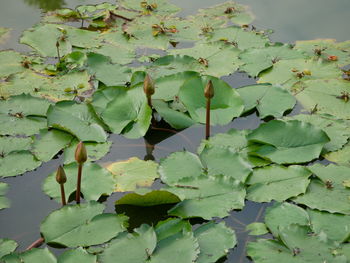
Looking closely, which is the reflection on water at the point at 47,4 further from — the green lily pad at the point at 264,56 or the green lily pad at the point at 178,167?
the green lily pad at the point at 178,167

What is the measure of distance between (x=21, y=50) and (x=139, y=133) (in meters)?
1.76

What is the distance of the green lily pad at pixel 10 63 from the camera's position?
13.1ft

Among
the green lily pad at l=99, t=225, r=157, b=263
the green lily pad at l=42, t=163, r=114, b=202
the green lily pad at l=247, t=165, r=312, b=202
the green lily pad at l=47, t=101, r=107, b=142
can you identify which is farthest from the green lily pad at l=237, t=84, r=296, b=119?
the green lily pad at l=99, t=225, r=157, b=263

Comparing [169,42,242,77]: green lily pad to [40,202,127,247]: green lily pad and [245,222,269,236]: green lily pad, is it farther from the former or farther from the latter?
[40,202,127,247]: green lily pad

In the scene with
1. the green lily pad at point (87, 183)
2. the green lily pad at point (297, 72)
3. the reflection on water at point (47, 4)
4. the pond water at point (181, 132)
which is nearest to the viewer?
the pond water at point (181, 132)

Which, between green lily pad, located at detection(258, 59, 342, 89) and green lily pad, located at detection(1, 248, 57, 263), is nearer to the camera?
green lily pad, located at detection(1, 248, 57, 263)

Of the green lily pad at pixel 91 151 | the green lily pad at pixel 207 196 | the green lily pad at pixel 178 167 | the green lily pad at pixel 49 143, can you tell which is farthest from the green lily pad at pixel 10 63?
the green lily pad at pixel 207 196

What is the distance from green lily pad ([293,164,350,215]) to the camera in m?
2.59

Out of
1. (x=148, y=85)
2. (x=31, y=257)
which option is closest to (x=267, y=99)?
(x=148, y=85)

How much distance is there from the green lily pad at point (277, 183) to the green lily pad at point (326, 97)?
0.78 m

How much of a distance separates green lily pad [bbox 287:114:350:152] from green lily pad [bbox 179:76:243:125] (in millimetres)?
422

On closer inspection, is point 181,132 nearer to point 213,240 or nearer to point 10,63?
point 213,240

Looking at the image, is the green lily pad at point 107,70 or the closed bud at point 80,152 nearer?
the closed bud at point 80,152

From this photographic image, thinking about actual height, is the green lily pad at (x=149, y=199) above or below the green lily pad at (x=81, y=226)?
above
